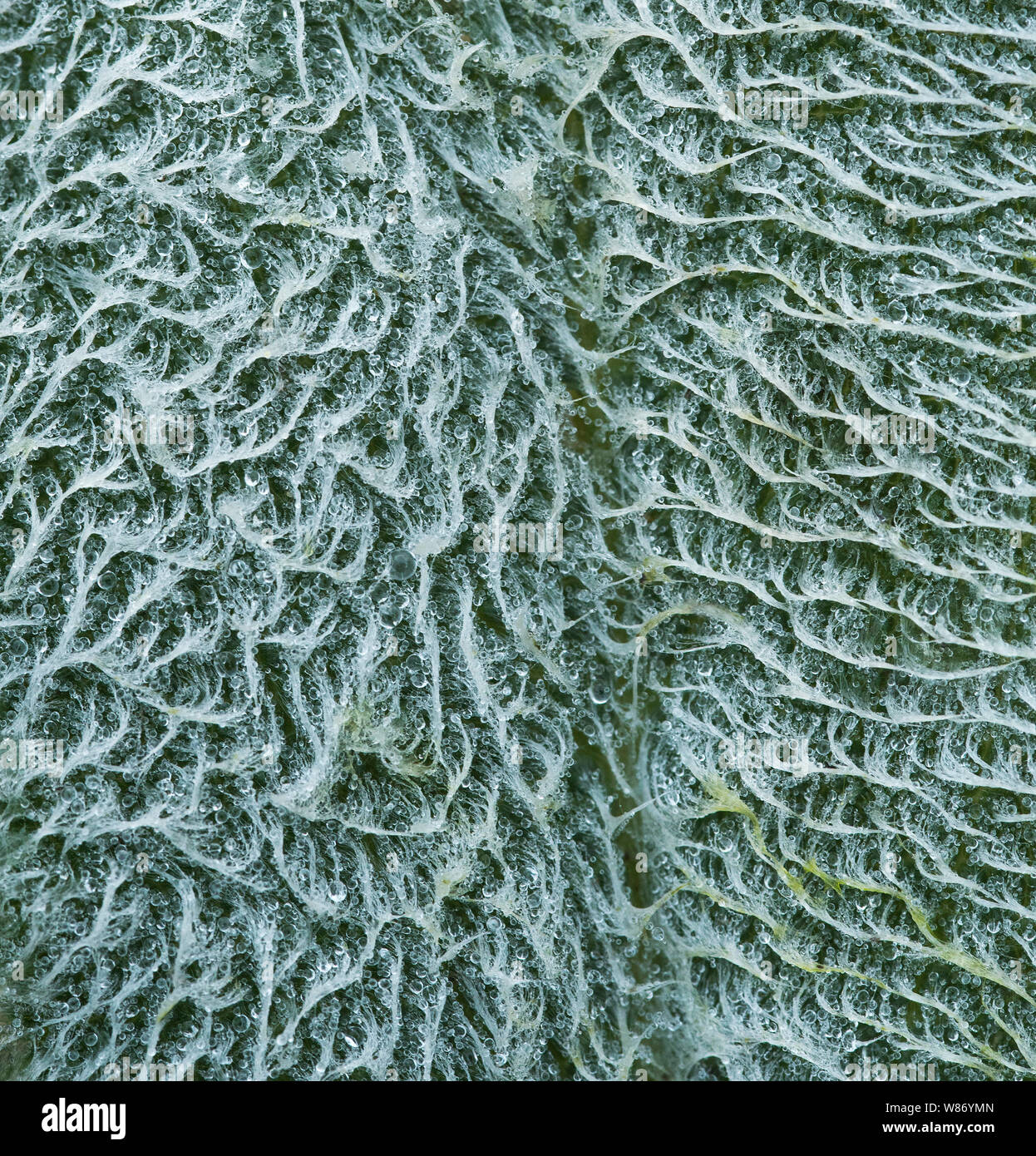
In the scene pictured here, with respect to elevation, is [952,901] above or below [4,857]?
below

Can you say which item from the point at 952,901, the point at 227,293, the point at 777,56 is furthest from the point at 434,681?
the point at 777,56

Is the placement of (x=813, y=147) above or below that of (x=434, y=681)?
above

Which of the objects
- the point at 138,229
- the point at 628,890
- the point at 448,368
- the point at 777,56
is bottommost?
the point at 628,890

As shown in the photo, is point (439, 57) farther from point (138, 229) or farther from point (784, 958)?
point (784, 958)

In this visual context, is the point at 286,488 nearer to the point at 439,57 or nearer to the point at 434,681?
the point at 434,681

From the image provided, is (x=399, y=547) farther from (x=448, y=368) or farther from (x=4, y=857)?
(x=4, y=857)

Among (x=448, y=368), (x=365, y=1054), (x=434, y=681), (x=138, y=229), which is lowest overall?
(x=365, y=1054)

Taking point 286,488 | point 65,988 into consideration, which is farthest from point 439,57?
point 65,988

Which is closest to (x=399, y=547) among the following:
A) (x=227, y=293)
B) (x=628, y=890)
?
(x=227, y=293)
